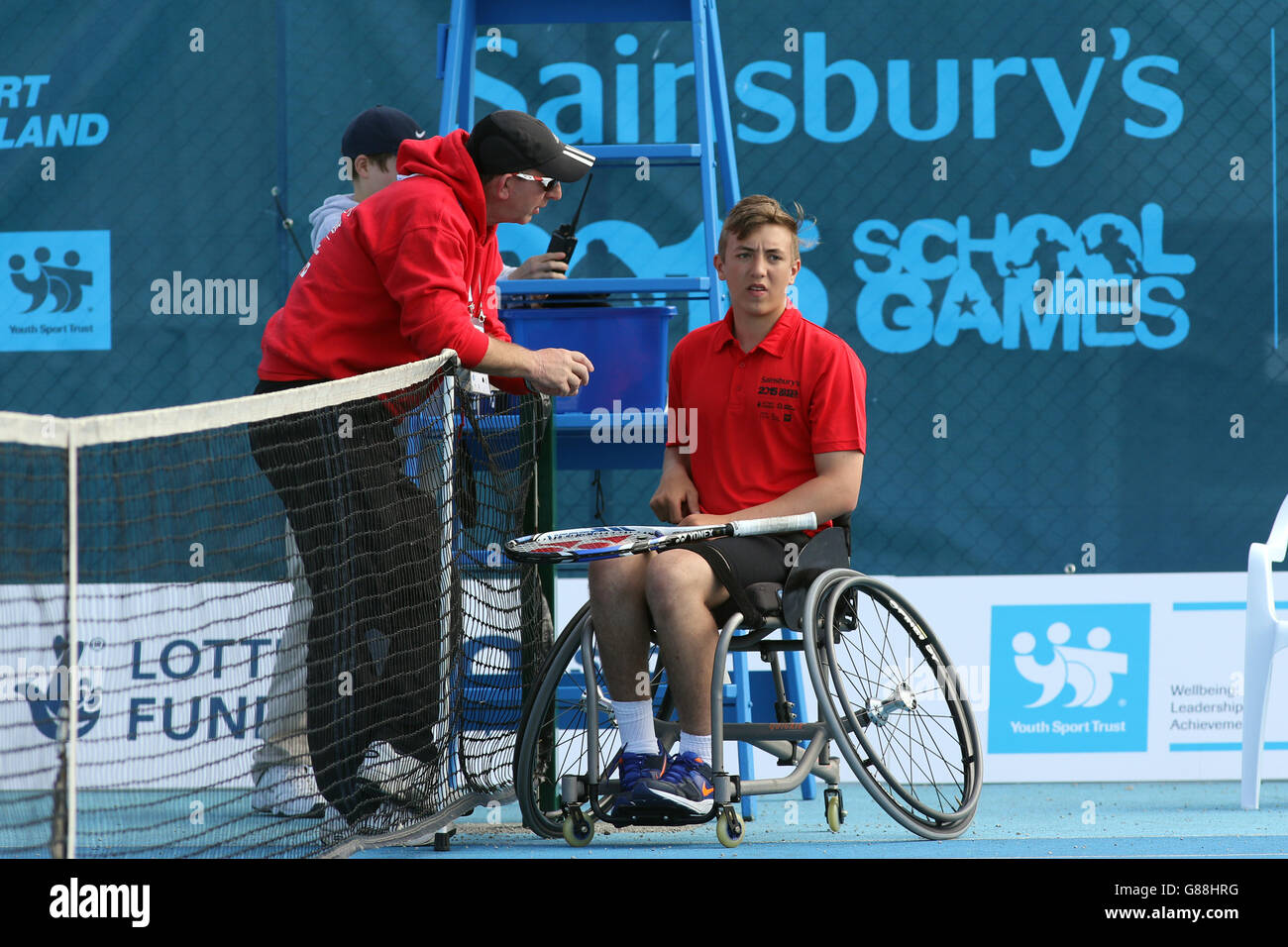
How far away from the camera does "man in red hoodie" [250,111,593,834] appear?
269 cm

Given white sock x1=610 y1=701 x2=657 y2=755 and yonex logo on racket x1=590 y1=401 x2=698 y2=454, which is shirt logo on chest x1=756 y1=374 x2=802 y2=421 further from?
white sock x1=610 y1=701 x2=657 y2=755

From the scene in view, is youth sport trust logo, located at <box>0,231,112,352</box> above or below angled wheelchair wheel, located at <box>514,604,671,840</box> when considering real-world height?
above

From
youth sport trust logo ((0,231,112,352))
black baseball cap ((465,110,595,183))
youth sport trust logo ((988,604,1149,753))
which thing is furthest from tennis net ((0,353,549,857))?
youth sport trust logo ((988,604,1149,753))

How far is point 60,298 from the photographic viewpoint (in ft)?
14.9

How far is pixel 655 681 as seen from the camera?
3.27 meters

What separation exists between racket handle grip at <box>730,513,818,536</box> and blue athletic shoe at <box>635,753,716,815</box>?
0.44 meters

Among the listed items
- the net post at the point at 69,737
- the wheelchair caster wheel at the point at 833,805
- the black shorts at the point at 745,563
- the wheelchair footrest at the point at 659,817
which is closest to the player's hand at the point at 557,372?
the black shorts at the point at 745,563

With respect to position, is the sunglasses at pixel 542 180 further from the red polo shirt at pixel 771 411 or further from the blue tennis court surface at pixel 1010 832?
the blue tennis court surface at pixel 1010 832

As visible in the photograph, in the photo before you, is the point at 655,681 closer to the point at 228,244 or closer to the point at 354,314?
the point at 354,314

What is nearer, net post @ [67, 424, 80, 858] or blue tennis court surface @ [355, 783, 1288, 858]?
net post @ [67, 424, 80, 858]

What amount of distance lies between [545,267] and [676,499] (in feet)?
2.54

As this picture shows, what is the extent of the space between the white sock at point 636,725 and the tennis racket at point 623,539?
0.30 meters

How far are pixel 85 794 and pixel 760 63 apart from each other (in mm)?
2996
